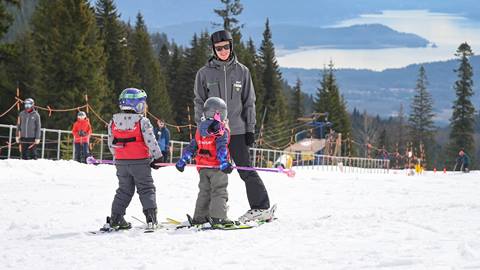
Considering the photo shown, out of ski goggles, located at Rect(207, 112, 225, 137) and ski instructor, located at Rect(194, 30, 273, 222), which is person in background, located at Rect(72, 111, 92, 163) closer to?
ski instructor, located at Rect(194, 30, 273, 222)

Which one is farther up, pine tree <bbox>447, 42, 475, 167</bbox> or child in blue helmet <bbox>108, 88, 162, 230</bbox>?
pine tree <bbox>447, 42, 475, 167</bbox>

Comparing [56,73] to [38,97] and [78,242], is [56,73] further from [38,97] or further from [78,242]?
[78,242]

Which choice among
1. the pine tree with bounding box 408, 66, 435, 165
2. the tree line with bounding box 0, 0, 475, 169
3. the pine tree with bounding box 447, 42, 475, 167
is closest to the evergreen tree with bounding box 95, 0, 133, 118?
the tree line with bounding box 0, 0, 475, 169

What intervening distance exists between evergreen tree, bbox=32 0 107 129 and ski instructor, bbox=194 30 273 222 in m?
32.7

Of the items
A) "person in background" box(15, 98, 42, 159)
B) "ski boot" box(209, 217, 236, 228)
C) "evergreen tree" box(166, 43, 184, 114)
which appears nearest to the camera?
"ski boot" box(209, 217, 236, 228)

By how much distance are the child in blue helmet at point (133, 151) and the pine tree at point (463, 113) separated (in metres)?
70.8

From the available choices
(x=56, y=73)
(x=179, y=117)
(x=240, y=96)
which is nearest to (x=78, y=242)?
(x=240, y=96)

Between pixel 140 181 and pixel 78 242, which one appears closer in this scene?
pixel 78 242

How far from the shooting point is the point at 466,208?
27.4ft

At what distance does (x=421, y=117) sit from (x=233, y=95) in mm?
92146

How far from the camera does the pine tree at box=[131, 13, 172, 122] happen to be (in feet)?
A: 188

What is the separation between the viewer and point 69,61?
3966 cm

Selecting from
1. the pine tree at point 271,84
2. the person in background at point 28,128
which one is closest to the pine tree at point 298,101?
the pine tree at point 271,84

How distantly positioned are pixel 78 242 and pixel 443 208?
15.5 ft
